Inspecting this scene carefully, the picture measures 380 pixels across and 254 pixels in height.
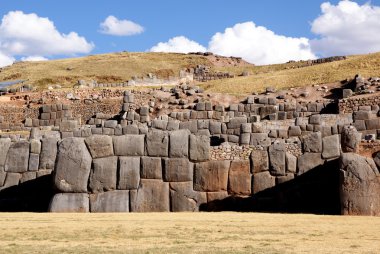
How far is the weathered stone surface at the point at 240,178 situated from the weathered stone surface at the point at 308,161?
66.4 inches

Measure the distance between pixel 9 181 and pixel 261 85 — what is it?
132 feet

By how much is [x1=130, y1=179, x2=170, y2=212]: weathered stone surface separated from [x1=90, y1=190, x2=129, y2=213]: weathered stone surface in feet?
0.75

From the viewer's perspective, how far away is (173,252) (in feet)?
35.0

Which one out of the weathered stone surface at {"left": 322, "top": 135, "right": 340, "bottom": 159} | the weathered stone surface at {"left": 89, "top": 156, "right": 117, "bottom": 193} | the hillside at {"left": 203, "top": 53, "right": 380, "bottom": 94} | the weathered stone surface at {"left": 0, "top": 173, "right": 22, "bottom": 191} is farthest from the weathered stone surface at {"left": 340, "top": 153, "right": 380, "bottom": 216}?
the hillside at {"left": 203, "top": 53, "right": 380, "bottom": 94}

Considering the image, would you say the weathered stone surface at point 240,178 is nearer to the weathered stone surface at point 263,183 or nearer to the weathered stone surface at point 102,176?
the weathered stone surface at point 263,183

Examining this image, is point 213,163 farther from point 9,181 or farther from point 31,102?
point 31,102

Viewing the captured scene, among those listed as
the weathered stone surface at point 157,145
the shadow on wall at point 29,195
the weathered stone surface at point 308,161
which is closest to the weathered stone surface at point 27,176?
the shadow on wall at point 29,195

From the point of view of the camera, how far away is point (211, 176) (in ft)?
64.9

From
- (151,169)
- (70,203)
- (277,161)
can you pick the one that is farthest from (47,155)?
(277,161)

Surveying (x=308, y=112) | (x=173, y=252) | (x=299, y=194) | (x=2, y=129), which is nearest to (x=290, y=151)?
(x=299, y=194)

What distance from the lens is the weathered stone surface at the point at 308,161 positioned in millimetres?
19672

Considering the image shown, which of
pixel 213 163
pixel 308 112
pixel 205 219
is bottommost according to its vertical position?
pixel 205 219

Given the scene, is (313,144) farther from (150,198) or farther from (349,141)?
(150,198)

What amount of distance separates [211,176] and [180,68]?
84.4 metres
